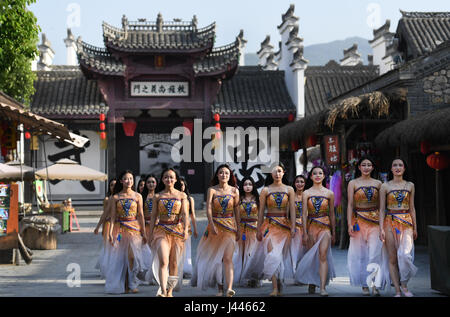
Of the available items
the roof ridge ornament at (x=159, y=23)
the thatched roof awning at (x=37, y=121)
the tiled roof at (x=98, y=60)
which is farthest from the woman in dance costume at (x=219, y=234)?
the roof ridge ornament at (x=159, y=23)

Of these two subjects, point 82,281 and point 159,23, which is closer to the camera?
point 82,281

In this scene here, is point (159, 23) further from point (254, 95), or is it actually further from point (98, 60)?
point (254, 95)

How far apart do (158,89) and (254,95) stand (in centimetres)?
379

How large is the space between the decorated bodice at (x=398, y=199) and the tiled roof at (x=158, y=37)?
17.0 m

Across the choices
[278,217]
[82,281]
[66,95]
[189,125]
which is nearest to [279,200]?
[278,217]

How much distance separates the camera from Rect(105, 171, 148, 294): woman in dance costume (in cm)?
816

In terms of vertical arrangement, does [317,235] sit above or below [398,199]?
below

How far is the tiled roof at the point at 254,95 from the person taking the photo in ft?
79.0

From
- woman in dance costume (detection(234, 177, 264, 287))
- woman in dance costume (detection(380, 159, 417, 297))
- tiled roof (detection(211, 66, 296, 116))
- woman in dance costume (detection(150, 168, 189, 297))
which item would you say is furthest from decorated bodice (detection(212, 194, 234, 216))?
tiled roof (detection(211, 66, 296, 116))

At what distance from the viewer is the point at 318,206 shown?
7855 mm

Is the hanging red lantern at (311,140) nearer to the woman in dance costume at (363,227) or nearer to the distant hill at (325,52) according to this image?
the woman in dance costume at (363,227)

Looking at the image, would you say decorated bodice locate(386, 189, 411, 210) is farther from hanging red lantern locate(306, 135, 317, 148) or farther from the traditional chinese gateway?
the traditional chinese gateway

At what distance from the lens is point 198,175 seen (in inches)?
1020

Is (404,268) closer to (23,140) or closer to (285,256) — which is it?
(285,256)
